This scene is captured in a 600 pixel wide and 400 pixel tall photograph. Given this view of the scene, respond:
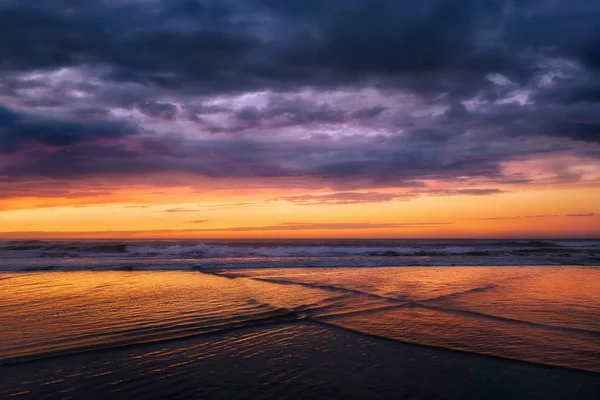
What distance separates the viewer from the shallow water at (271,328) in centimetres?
532

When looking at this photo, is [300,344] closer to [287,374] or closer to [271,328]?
[271,328]

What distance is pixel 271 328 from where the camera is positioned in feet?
24.6

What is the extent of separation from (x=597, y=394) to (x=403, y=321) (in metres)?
3.85

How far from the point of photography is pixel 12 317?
27.3 feet

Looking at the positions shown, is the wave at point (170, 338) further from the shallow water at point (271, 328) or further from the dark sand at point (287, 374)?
the dark sand at point (287, 374)

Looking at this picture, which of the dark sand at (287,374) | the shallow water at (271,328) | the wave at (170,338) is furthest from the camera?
the wave at (170,338)

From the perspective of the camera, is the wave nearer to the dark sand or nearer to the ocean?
the ocean

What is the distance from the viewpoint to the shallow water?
532 cm

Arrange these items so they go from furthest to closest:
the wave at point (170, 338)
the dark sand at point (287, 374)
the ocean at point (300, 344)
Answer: the wave at point (170, 338) < the ocean at point (300, 344) < the dark sand at point (287, 374)

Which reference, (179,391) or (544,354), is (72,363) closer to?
(179,391)

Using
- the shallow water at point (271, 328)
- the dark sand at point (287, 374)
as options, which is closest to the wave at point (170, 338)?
the shallow water at point (271, 328)

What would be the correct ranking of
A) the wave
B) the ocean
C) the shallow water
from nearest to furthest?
the ocean < the shallow water < the wave

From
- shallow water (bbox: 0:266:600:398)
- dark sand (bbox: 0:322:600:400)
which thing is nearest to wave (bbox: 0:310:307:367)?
shallow water (bbox: 0:266:600:398)

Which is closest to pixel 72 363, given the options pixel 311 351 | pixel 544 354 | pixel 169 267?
pixel 311 351
